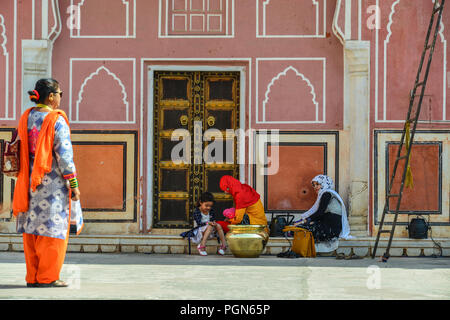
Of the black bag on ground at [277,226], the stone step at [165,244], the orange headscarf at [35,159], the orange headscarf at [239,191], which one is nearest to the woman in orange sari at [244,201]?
the orange headscarf at [239,191]

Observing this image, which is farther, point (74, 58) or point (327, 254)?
point (74, 58)

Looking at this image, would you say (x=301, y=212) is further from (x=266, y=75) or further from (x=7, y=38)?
(x=7, y=38)

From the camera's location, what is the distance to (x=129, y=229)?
1084 centimetres

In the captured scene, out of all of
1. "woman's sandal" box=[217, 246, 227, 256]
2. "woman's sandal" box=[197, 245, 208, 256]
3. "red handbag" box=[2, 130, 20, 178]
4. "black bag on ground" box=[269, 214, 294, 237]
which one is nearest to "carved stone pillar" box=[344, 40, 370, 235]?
"black bag on ground" box=[269, 214, 294, 237]

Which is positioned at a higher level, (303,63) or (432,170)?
(303,63)

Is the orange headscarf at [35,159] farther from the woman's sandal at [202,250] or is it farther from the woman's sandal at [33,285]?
the woman's sandal at [202,250]

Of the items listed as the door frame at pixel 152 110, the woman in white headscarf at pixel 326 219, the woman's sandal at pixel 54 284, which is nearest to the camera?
the woman's sandal at pixel 54 284

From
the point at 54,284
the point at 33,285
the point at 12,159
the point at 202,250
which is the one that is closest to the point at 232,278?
the point at 54,284

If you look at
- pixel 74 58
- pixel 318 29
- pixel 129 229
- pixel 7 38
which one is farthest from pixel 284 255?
pixel 7 38

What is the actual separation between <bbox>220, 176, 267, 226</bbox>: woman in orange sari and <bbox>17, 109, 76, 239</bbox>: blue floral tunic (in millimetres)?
3685

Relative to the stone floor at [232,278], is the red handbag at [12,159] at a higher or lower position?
higher

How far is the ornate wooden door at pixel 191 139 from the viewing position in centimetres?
1096

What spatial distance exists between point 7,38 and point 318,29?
3.90m

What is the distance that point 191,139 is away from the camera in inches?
432
